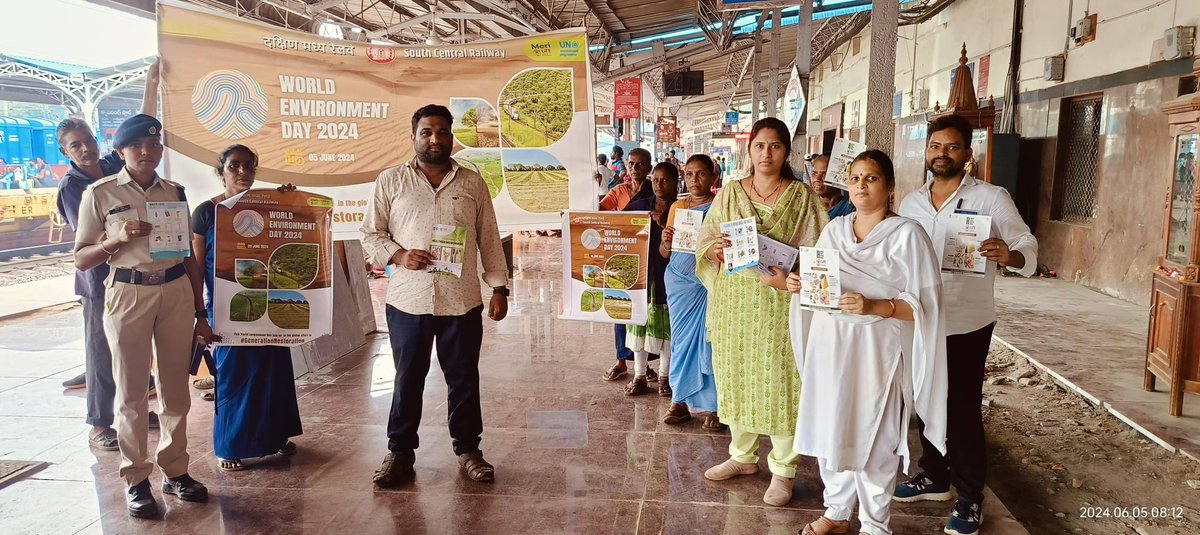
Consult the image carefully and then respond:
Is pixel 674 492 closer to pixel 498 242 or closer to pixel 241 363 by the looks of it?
pixel 498 242

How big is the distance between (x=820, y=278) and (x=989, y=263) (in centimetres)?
81

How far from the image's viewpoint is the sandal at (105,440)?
388cm

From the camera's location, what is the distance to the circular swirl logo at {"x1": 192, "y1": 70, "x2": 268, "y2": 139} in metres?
3.86

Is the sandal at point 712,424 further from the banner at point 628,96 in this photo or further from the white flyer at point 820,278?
the banner at point 628,96

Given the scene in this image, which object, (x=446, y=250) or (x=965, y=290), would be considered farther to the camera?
(x=446, y=250)

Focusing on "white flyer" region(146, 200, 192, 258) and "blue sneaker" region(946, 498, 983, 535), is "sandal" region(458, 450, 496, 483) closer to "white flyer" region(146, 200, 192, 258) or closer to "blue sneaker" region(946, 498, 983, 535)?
"white flyer" region(146, 200, 192, 258)

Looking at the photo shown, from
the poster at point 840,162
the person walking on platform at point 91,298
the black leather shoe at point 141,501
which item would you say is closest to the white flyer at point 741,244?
the poster at point 840,162

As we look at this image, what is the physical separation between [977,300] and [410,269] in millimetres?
2320

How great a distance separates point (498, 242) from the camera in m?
3.54

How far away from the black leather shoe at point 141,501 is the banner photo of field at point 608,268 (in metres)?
2.26

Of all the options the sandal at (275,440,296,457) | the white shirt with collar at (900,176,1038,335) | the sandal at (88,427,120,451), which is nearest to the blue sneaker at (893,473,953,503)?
the white shirt with collar at (900,176,1038,335)

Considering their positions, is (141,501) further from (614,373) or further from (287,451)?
(614,373)

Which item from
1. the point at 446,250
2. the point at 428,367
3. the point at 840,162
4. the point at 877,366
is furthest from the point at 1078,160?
the point at 428,367

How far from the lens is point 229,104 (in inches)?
154
